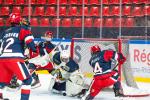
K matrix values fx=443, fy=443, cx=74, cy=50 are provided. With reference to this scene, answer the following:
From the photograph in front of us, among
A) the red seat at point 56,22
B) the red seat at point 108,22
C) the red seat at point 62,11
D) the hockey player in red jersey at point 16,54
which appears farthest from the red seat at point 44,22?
the hockey player in red jersey at point 16,54

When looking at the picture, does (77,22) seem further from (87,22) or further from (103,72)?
(103,72)

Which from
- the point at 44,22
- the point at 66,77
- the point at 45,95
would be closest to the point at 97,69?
the point at 66,77

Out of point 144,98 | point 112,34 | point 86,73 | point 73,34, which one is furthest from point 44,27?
point 144,98

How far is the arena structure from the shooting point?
7730 mm

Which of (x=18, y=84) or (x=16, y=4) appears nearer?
(x=18, y=84)

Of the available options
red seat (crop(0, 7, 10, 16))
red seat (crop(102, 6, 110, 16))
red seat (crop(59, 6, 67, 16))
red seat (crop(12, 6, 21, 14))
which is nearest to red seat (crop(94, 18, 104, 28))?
red seat (crop(102, 6, 110, 16))

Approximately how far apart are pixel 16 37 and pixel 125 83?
2.62 metres

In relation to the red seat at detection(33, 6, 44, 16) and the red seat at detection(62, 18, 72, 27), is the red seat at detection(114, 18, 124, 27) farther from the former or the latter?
the red seat at detection(33, 6, 44, 16)

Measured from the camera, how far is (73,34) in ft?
34.6

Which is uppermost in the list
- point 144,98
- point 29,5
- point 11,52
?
point 29,5

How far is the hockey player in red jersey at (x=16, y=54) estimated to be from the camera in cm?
494

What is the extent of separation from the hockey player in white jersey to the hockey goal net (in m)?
0.61

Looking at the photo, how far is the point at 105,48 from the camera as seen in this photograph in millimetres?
7273

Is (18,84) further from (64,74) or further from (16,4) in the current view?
(16,4)
